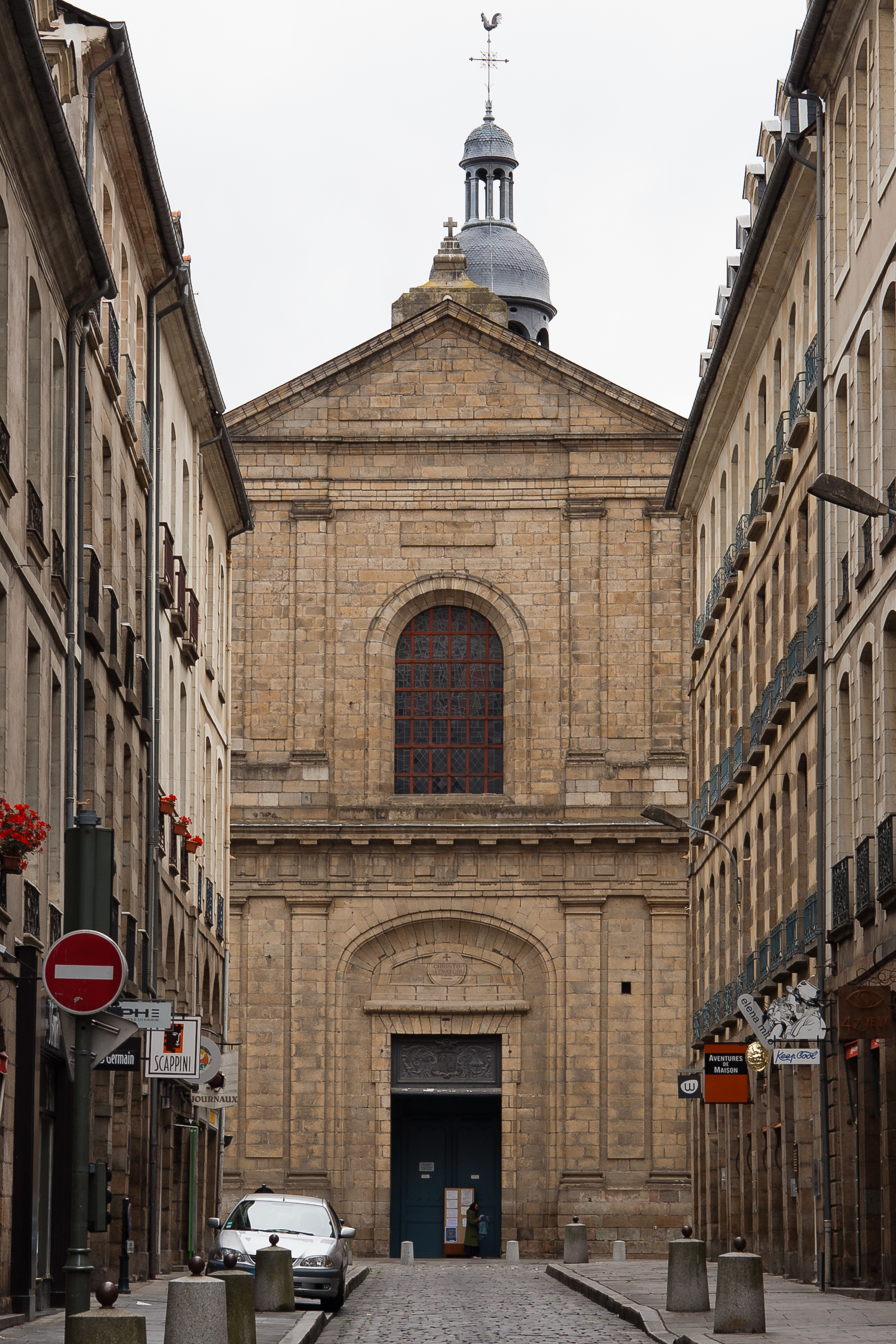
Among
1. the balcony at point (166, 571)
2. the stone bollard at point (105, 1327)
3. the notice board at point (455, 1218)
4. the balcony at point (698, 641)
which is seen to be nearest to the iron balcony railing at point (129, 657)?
the balcony at point (166, 571)

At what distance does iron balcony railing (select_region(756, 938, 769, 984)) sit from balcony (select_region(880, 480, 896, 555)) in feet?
36.8

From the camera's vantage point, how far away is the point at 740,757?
3925cm

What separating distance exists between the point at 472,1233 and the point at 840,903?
2508 centimetres

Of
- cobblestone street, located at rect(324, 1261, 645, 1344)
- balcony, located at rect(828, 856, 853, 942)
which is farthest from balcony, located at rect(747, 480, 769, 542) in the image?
cobblestone street, located at rect(324, 1261, 645, 1344)

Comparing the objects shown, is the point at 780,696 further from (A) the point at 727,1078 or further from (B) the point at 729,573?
(B) the point at 729,573

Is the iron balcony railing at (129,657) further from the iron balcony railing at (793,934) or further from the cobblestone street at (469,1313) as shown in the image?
the iron balcony railing at (793,934)

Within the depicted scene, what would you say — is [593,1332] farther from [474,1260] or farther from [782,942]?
[474,1260]

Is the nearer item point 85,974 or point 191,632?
point 85,974

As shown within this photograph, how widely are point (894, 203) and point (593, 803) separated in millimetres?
28728

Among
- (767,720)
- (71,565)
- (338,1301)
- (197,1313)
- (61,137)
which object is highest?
(61,137)

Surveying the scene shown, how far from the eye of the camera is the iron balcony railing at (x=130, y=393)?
105 ft

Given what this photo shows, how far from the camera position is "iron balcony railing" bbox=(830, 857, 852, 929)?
89.9 feet

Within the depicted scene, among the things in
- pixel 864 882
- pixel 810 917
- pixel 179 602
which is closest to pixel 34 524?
pixel 864 882

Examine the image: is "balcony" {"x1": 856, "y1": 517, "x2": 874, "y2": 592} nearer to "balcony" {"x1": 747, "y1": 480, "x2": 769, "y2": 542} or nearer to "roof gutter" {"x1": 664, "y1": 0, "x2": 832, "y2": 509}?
"roof gutter" {"x1": 664, "y1": 0, "x2": 832, "y2": 509}
